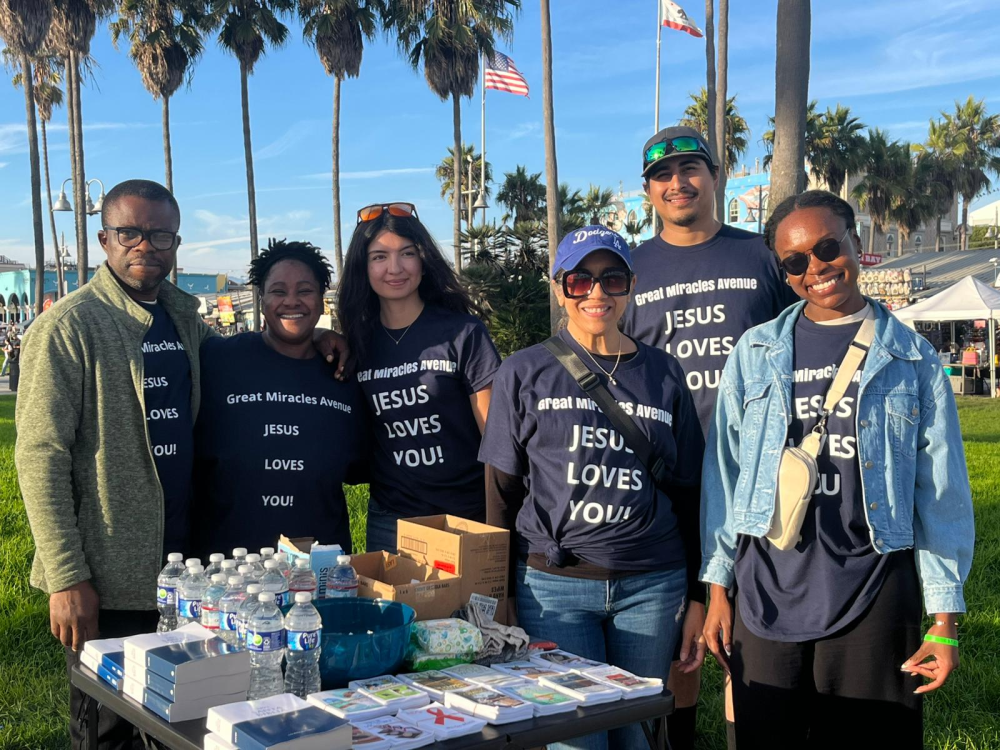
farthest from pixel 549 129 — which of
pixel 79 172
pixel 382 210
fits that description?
pixel 79 172

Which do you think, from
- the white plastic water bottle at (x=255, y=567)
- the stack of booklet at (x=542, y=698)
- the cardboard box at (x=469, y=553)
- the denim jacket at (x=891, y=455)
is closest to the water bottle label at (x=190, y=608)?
the white plastic water bottle at (x=255, y=567)

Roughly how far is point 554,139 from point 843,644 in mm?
16430

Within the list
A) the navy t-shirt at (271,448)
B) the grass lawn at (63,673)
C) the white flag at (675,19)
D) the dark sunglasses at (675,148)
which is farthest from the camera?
the white flag at (675,19)

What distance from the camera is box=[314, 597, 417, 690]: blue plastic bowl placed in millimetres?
2557

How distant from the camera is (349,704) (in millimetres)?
2373

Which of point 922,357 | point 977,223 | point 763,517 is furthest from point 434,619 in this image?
point 977,223

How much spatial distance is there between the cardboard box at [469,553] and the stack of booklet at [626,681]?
499 millimetres

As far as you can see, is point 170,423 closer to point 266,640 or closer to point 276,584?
point 276,584

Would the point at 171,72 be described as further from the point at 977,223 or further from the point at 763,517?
the point at 977,223

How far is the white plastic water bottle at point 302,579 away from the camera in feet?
9.22

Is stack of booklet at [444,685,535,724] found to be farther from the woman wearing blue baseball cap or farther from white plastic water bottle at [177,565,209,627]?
white plastic water bottle at [177,565,209,627]

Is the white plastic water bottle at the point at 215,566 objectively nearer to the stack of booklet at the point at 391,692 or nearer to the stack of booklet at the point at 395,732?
the stack of booklet at the point at 391,692

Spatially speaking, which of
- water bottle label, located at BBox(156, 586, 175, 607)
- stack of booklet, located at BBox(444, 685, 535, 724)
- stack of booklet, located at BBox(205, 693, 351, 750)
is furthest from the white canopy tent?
stack of booklet, located at BBox(205, 693, 351, 750)

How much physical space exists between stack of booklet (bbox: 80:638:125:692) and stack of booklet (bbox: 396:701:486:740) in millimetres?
865
